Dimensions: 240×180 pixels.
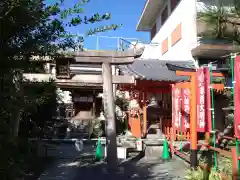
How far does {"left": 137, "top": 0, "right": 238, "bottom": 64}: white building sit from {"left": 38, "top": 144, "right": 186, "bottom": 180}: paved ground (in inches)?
193

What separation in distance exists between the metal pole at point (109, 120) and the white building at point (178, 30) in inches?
167

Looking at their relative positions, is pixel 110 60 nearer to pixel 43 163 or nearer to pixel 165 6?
pixel 43 163

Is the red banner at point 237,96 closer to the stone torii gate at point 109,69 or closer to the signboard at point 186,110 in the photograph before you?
the stone torii gate at point 109,69

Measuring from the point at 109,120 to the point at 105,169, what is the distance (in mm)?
2059

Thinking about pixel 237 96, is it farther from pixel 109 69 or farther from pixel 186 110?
pixel 186 110

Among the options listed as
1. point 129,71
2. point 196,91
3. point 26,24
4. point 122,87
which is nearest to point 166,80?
point 129,71

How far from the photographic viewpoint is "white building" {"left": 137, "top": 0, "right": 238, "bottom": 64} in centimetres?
1367

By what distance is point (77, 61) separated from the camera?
7777 mm

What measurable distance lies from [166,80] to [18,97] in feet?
32.5

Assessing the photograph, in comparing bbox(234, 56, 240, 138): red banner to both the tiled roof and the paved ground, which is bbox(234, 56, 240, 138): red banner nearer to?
the paved ground

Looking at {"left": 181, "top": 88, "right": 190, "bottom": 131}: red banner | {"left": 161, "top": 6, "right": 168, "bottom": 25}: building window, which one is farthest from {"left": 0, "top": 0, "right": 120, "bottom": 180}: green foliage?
{"left": 161, "top": 6, "right": 168, "bottom": 25}: building window

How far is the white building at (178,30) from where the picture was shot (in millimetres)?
13672

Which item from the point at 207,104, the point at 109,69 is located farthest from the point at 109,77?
the point at 207,104

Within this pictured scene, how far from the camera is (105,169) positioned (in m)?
8.59
